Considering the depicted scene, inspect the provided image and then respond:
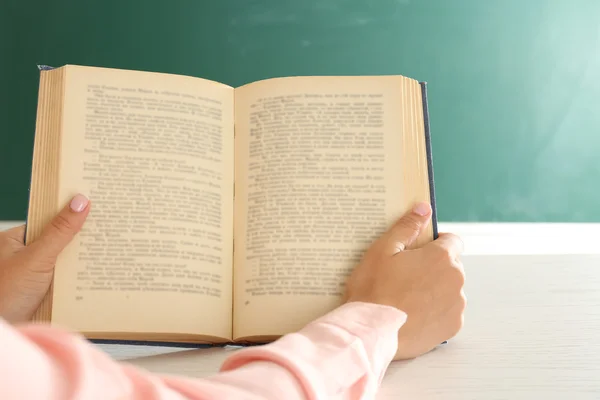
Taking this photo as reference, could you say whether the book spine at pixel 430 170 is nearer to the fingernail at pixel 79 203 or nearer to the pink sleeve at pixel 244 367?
the pink sleeve at pixel 244 367

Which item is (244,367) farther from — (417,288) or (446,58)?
(446,58)

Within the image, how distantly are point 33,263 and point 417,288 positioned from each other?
1.44 ft

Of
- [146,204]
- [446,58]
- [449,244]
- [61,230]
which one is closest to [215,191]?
[146,204]

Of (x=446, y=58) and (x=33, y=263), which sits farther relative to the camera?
(x=446, y=58)

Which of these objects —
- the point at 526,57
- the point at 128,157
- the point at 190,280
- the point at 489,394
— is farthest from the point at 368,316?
the point at 526,57

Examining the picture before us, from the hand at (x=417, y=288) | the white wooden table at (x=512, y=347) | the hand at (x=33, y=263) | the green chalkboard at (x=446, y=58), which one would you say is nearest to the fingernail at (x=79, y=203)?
the hand at (x=33, y=263)

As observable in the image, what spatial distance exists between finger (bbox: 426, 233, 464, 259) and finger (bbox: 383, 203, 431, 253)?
2cm

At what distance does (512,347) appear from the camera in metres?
0.67

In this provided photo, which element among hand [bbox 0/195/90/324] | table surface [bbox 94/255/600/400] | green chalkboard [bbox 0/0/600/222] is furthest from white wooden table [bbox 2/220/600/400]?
green chalkboard [bbox 0/0/600/222]

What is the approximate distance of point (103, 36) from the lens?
1380 millimetres

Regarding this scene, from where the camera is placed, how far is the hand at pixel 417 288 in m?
0.65

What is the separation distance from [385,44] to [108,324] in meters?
1.03

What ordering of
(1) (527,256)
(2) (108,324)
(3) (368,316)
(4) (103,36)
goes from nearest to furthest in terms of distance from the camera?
(3) (368,316) < (2) (108,324) < (1) (527,256) < (4) (103,36)

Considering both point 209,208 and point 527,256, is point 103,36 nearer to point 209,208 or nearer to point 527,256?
Result: point 209,208
